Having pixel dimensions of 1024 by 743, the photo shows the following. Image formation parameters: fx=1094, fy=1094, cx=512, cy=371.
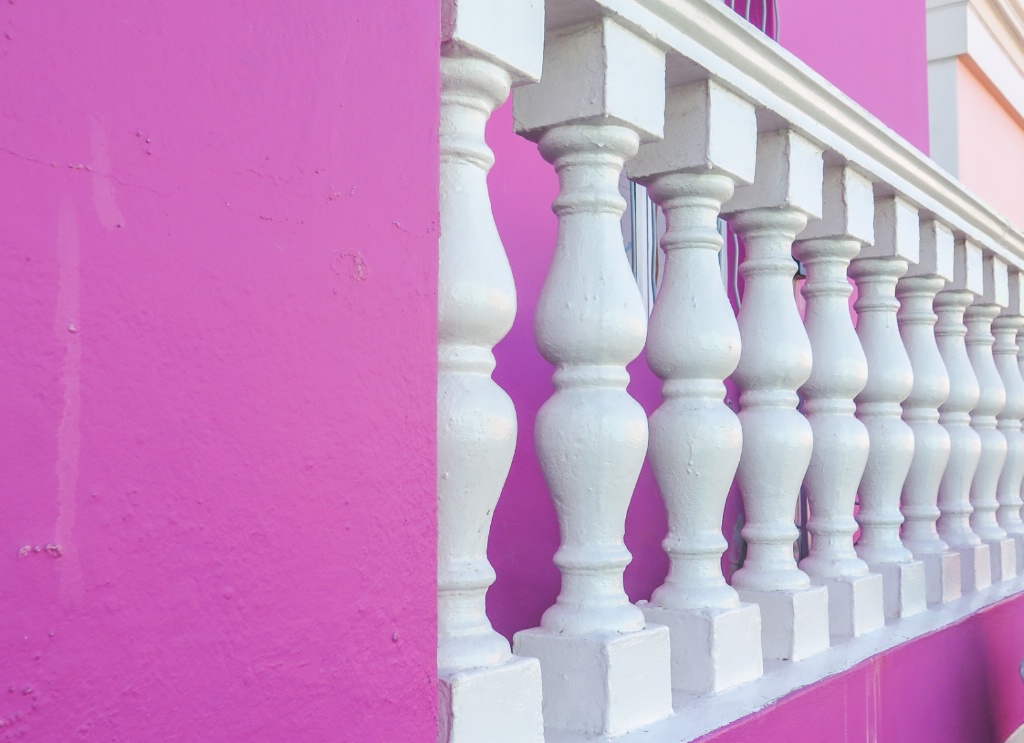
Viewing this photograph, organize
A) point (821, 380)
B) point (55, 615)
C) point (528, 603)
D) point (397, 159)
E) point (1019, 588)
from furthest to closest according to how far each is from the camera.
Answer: point (1019, 588) → point (528, 603) → point (821, 380) → point (397, 159) → point (55, 615)

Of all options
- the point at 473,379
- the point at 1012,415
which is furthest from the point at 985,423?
the point at 473,379

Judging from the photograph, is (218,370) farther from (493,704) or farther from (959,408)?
(959,408)

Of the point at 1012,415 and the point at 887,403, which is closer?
the point at 887,403

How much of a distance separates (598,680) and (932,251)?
1.25 meters

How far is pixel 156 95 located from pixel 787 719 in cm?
94

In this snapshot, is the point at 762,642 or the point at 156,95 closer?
the point at 156,95

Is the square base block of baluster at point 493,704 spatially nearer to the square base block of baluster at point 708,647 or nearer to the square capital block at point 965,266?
the square base block of baluster at point 708,647

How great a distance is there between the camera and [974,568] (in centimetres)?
209

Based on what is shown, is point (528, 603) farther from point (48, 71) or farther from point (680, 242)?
point (48, 71)

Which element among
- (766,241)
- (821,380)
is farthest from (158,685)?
(821,380)

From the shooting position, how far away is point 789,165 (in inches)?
57.2

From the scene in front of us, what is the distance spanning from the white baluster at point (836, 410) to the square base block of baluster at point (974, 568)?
49 centimetres

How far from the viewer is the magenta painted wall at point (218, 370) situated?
1.98 feet

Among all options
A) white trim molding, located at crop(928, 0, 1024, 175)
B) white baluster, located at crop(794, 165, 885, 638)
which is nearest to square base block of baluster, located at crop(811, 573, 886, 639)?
white baluster, located at crop(794, 165, 885, 638)
